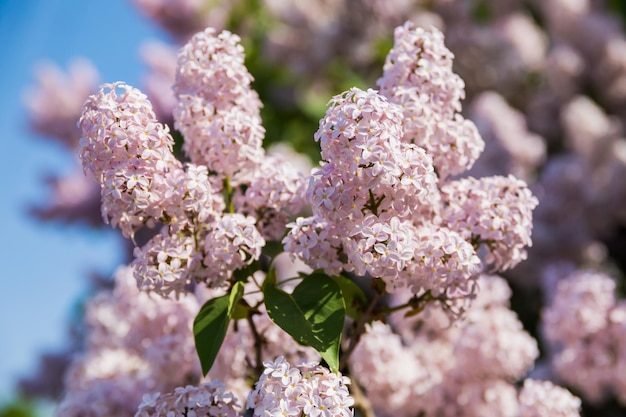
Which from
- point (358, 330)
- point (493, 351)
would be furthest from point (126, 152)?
point (493, 351)

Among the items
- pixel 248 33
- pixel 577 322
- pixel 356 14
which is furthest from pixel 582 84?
pixel 577 322

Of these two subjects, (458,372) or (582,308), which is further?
(582,308)

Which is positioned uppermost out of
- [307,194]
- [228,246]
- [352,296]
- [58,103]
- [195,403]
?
[307,194]

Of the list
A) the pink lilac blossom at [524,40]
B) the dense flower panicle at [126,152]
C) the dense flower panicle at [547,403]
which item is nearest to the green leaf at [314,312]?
the dense flower panicle at [126,152]

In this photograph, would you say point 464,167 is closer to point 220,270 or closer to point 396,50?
point 396,50

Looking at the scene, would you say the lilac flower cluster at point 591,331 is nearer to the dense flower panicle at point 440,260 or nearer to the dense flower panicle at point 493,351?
the dense flower panicle at point 493,351

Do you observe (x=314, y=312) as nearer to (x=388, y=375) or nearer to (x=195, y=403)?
(x=195, y=403)

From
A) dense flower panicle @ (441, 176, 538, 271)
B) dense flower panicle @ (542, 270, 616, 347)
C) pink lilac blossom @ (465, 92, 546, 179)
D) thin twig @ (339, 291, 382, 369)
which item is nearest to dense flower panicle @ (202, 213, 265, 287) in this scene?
thin twig @ (339, 291, 382, 369)

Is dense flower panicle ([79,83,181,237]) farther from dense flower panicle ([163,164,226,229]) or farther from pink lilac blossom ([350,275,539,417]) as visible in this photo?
pink lilac blossom ([350,275,539,417])
